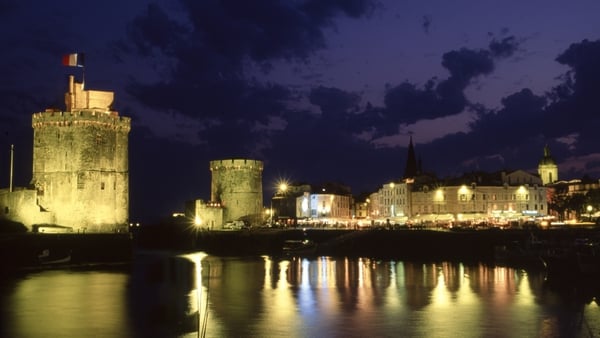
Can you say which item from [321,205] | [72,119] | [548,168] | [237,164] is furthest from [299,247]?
[548,168]

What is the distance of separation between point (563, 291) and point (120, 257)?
3036cm

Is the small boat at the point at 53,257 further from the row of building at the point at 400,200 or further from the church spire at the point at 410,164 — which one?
the church spire at the point at 410,164

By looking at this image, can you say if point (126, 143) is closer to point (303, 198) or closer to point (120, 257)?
point (120, 257)

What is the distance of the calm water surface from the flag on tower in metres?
16.3

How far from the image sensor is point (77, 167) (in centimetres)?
5250

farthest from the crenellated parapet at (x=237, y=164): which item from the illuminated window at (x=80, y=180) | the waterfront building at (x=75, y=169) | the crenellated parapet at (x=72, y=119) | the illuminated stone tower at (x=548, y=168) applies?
the illuminated stone tower at (x=548, y=168)

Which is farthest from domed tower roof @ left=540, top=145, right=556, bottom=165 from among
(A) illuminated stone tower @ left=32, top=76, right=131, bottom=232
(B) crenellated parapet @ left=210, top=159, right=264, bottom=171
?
(A) illuminated stone tower @ left=32, top=76, right=131, bottom=232

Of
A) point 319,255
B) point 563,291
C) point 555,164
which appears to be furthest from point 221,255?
point 555,164

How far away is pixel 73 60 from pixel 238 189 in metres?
28.3

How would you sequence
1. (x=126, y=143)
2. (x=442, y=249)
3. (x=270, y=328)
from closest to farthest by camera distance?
(x=270, y=328)
(x=126, y=143)
(x=442, y=249)

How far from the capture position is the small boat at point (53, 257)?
4581cm

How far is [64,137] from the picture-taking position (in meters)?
52.8

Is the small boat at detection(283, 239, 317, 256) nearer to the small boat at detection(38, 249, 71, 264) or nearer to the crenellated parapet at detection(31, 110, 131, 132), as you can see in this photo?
the crenellated parapet at detection(31, 110, 131, 132)

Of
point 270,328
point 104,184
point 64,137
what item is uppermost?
point 64,137
